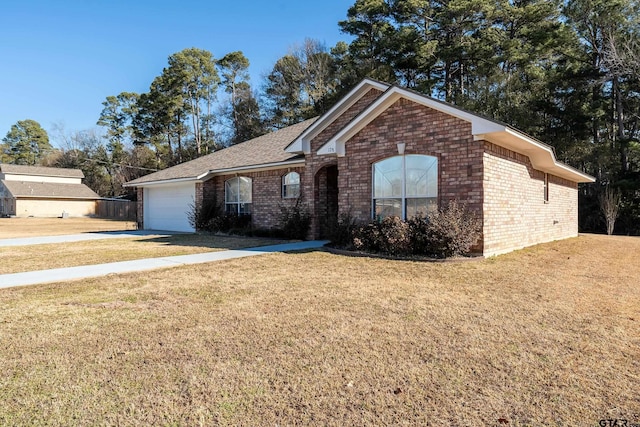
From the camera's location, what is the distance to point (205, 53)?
45812mm

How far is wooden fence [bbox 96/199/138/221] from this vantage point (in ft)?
124

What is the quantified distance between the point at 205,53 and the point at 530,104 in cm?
3718

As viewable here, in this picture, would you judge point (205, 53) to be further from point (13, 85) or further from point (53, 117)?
point (53, 117)

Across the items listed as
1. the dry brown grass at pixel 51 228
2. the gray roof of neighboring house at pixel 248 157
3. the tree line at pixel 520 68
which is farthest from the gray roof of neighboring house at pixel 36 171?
the gray roof of neighboring house at pixel 248 157

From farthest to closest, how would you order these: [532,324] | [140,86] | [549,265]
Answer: [140,86]
[549,265]
[532,324]

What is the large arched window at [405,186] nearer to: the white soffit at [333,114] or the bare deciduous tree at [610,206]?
the white soffit at [333,114]

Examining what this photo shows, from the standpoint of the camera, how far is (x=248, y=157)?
58.5 feet

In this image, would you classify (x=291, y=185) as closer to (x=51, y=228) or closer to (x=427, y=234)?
(x=427, y=234)

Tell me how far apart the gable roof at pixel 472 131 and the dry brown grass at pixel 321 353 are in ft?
13.1

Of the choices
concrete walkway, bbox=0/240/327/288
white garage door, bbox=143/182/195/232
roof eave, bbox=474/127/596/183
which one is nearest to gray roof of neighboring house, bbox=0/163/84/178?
white garage door, bbox=143/182/195/232

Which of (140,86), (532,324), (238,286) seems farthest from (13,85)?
(532,324)

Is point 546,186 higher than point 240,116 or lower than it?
lower

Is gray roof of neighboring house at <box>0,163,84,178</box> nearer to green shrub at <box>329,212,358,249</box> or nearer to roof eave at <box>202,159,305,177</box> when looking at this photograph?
roof eave at <box>202,159,305,177</box>

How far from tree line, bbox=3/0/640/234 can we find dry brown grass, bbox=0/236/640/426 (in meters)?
20.8
